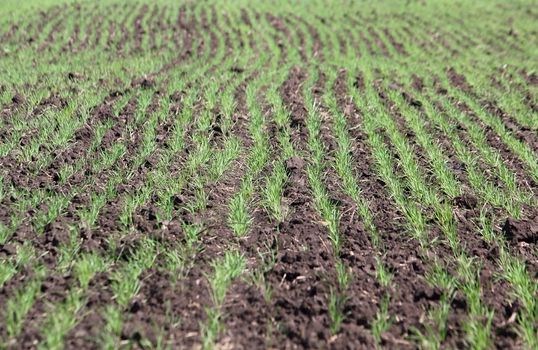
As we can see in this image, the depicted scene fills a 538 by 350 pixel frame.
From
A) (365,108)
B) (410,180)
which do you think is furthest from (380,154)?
(365,108)

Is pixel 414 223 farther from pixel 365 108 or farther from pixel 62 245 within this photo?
pixel 365 108

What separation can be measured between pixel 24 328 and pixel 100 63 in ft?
23.2

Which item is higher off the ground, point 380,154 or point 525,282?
point 525,282

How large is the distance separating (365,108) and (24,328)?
4.59 meters

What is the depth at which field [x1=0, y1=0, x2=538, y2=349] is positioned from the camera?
2.29 meters

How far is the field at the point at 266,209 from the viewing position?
229 cm

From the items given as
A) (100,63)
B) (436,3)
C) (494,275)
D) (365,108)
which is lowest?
(436,3)

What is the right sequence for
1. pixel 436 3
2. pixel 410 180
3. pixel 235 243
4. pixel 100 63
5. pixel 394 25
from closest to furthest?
pixel 235 243 → pixel 410 180 → pixel 100 63 → pixel 394 25 → pixel 436 3

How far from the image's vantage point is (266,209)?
132 inches

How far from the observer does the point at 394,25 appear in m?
13.2

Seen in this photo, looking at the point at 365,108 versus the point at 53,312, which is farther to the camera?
the point at 365,108

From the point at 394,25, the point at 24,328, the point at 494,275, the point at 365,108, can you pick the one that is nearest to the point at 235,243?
the point at 24,328

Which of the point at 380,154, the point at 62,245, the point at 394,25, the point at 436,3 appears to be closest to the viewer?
the point at 62,245

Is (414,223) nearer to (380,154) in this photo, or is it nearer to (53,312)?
(380,154)
